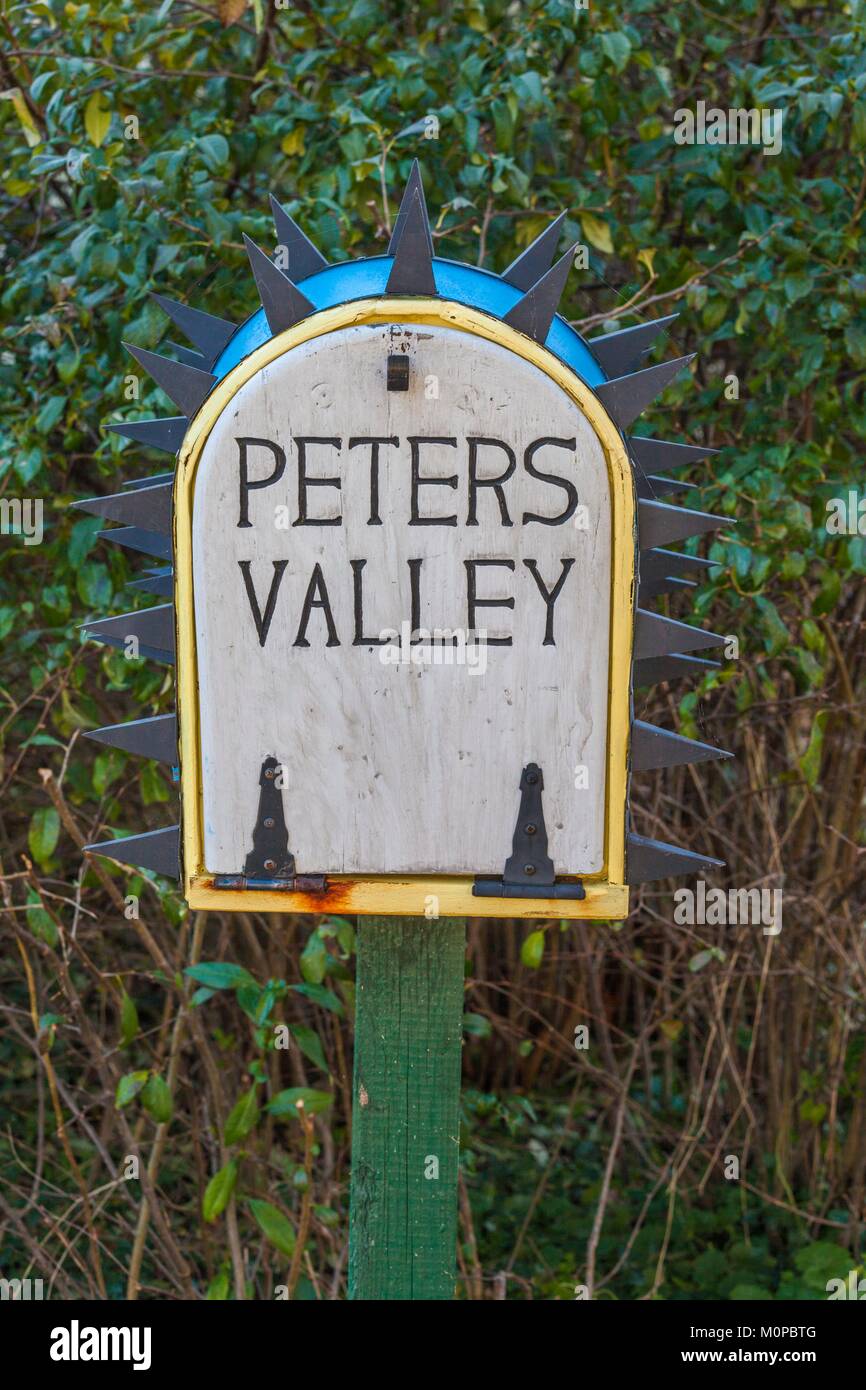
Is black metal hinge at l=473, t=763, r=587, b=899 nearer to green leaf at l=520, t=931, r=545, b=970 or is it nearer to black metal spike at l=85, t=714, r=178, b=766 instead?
black metal spike at l=85, t=714, r=178, b=766

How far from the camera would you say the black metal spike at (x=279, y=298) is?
4.36ft

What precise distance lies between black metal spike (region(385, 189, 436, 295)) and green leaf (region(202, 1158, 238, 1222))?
54.5 inches

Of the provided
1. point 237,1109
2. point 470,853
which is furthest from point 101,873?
point 470,853

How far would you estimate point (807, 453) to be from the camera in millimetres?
2281

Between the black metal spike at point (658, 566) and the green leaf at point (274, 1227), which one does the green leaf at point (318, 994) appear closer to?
the green leaf at point (274, 1227)

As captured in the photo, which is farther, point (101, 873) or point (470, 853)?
point (101, 873)

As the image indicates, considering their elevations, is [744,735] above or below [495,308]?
below

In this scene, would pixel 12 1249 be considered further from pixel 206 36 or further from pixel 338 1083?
pixel 206 36

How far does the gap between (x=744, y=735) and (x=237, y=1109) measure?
1370 millimetres

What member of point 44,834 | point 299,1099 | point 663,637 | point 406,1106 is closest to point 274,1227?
point 299,1099

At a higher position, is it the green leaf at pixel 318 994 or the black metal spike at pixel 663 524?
the black metal spike at pixel 663 524

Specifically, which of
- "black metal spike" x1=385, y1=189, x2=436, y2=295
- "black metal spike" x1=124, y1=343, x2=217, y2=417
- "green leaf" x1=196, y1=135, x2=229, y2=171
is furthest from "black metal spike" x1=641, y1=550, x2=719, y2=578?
"green leaf" x1=196, y1=135, x2=229, y2=171

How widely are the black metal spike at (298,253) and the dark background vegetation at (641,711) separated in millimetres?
724

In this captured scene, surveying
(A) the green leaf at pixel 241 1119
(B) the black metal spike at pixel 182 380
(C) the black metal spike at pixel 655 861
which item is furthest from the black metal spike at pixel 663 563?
(A) the green leaf at pixel 241 1119
